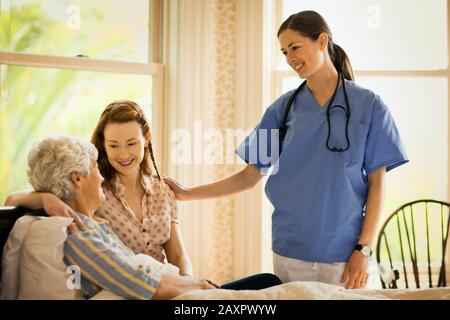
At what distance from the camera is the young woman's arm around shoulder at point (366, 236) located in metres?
1.80

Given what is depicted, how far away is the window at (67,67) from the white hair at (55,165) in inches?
47.7

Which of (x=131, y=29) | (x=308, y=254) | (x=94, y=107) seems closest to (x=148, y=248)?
(x=308, y=254)

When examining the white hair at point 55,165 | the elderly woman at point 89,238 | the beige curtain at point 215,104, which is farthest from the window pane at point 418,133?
the white hair at point 55,165

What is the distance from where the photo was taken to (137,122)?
6.00 ft

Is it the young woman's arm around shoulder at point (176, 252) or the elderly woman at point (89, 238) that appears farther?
the young woman's arm around shoulder at point (176, 252)

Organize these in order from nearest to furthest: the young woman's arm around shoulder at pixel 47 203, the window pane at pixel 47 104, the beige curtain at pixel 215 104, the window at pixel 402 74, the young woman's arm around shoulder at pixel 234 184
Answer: the young woman's arm around shoulder at pixel 47 203 < the young woman's arm around shoulder at pixel 234 184 < the window pane at pixel 47 104 < the beige curtain at pixel 215 104 < the window at pixel 402 74

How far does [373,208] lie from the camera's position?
1816mm

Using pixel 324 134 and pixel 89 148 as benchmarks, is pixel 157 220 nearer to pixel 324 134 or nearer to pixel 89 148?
pixel 89 148

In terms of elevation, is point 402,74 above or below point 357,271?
above

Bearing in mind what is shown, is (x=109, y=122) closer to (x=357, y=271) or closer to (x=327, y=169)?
(x=327, y=169)

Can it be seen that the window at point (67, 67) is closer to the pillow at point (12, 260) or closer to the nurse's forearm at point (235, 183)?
the nurse's forearm at point (235, 183)

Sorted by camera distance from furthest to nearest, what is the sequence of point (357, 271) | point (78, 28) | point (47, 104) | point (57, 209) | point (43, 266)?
1. point (78, 28)
2. point (47, 104)
3. point (357, 271)
4. point (57, 209)
5. point (43, 266)

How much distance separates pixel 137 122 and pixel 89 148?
1.06 feet

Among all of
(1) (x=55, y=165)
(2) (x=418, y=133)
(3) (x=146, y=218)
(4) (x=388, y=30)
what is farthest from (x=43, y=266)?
(4) (x=388, y=30)
